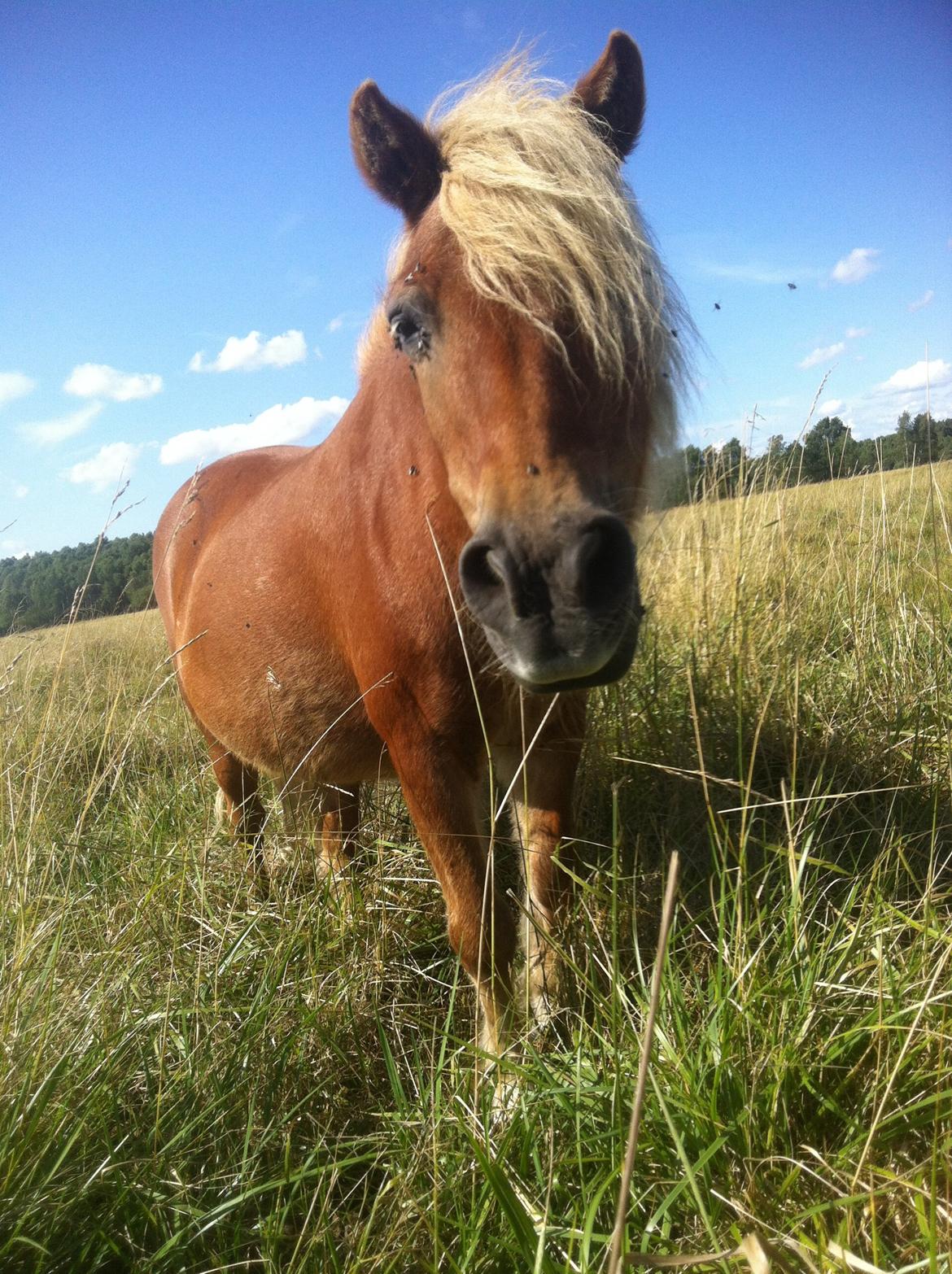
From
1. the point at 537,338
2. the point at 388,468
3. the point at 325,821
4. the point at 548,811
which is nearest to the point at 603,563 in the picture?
the point at 537,338

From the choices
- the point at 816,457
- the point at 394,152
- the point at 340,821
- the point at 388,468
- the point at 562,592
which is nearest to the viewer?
the point at 562,592

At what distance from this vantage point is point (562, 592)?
151 cm

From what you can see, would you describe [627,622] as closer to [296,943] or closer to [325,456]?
[296,943]

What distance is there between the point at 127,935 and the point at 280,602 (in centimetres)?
128

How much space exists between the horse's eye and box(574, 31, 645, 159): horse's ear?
0.83 metres

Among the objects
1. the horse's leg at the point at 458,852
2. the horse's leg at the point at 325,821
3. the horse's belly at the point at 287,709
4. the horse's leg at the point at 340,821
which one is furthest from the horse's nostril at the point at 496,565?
the horse's leg at the point at 340,821

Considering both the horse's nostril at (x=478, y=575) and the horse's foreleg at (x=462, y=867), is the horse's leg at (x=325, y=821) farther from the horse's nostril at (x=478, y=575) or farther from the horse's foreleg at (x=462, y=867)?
the horse's nostril at (x=478, y=575)

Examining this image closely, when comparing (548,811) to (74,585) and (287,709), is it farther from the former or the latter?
(74,585)

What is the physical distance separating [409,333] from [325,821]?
2488 millimetres

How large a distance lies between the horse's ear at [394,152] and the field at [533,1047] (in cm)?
164

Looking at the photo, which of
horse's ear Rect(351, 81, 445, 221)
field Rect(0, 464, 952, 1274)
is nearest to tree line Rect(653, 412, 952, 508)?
field Rect(0, 464, 952, 1274)

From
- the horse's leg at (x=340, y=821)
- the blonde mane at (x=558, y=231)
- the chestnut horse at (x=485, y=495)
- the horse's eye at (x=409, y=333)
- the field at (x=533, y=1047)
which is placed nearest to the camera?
the field at (x=533, y=1047)

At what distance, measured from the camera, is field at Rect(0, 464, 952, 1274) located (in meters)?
1.35

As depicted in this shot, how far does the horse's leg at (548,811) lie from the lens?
7.55 ft
